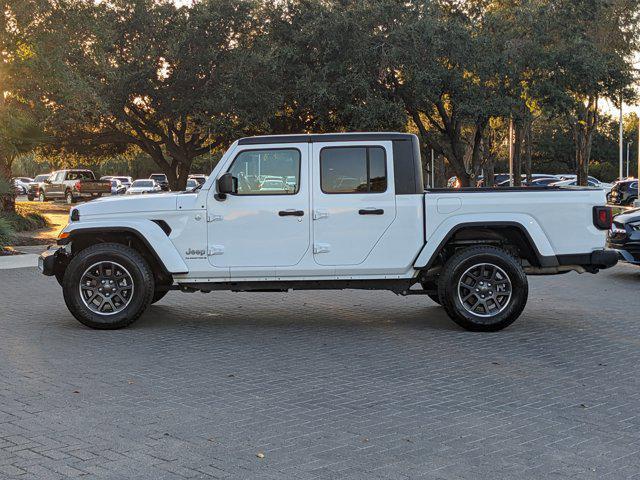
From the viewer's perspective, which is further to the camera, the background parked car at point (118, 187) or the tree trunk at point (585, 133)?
the background parked car at point (118, 187)

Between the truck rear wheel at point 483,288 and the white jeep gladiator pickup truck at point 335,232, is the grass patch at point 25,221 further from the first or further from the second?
the truck rear wheel at point 483,288

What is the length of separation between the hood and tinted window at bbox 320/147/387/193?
168 cm

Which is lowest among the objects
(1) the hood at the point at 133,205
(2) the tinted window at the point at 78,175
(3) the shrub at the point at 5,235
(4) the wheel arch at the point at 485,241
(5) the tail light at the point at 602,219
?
(3) the shrub at the point at 5,235

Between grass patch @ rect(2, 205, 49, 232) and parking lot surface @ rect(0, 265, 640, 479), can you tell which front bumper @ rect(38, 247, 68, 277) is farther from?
grass patch @ rect(2, 205, 49, 232)

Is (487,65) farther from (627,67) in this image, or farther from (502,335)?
(502,335)

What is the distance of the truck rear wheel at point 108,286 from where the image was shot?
30.1ft

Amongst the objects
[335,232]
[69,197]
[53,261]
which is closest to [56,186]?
[69,197]

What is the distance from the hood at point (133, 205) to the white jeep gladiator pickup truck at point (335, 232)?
0.02 meters

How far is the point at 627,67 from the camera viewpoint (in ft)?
113

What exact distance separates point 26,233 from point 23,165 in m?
80.1

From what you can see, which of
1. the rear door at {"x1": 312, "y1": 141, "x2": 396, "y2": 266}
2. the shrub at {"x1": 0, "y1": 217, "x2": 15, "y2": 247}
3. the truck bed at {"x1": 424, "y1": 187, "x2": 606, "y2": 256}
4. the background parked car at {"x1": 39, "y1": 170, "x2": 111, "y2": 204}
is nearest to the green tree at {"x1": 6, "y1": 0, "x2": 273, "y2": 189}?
the background parked car at {"x1": 39, "y1": 170, "x2": 111, "y2": 204}

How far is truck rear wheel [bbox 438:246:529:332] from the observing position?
353 inches

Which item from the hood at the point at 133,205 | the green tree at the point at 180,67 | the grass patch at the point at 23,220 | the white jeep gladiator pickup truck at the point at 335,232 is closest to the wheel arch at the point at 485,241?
the white jeep gladiator pickup truck at the point at 335,232

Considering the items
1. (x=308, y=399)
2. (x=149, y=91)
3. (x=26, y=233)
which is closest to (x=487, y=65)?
(x=149, y=91)
